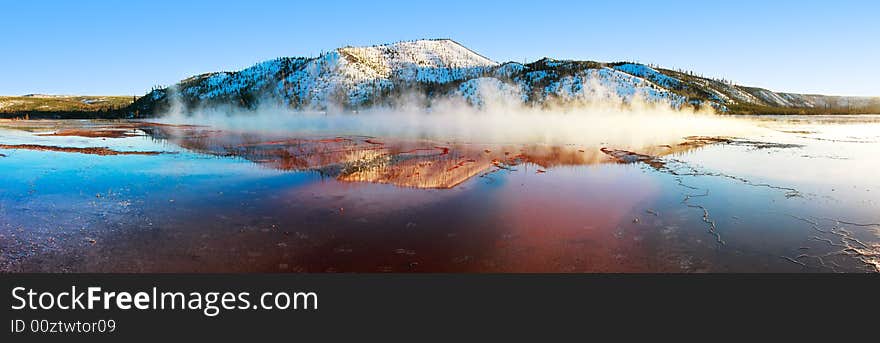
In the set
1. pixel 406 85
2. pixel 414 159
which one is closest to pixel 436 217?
pixel 414 159

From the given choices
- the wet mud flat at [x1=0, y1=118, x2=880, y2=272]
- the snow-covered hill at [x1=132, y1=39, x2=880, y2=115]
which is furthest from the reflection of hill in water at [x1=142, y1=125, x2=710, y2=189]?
the snow-covered hill at [x1=132, y1=39, x2=880, y2=115]

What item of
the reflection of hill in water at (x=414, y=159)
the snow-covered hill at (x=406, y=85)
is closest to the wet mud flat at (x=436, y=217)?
the reflection of hill in water at (x=414, y=159)

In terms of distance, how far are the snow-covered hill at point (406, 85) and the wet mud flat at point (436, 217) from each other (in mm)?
106847

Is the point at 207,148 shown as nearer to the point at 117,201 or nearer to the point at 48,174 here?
the point at 48,174

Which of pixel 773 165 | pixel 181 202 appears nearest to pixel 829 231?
pixel 773 165

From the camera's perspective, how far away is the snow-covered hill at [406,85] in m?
125

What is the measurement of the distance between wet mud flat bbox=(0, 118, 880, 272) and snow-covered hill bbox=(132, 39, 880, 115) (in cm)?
10685

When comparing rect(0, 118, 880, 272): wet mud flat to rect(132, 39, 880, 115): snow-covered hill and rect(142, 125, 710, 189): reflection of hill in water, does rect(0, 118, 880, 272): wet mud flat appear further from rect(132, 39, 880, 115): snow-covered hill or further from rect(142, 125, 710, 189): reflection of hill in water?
rect(132, 39, 880, 115): snow-covered hill

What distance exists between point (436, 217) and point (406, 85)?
5734 inches

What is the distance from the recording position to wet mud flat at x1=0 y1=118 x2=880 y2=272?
7.25m

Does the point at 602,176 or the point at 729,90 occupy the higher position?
the point at 729,90

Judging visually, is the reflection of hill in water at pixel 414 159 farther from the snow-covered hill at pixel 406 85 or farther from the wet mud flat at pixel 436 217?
the snow-covered hill at pixel 406 85

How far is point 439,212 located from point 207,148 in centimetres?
2092

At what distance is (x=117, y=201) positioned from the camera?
11320 millimetres
